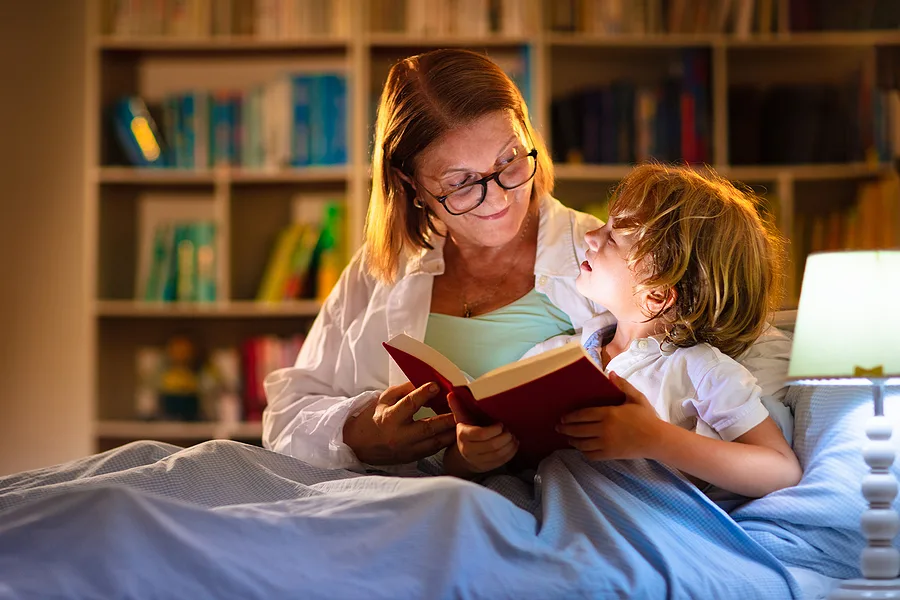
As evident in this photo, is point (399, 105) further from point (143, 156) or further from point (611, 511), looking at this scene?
point (143, 156)

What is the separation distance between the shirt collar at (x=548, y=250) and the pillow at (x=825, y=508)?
1.77ft

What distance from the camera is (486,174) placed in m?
1.69

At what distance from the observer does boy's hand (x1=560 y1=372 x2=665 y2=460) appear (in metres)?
1.24

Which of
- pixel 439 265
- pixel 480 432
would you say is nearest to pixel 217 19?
pixel 439 265

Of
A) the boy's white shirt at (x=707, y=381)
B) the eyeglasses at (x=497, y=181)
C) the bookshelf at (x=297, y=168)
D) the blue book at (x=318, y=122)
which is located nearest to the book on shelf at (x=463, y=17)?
the bookshelf at (x=297, y=168)

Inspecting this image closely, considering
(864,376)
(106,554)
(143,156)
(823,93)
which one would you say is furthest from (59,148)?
(864,376)

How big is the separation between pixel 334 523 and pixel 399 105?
0.90 metres

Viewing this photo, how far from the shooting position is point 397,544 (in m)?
1.10

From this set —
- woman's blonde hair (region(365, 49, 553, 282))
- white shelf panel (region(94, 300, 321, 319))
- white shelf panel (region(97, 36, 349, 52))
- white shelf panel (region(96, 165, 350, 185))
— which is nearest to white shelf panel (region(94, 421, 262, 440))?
white shelf panel (region(94, 300, 321, 319))

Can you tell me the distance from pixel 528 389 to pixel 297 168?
2.28 meters

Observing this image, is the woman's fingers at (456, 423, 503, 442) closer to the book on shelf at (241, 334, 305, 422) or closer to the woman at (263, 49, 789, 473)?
the woman at (263, 49, 789, 473)

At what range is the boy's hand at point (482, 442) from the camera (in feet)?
4.27

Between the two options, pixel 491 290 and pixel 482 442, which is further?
pixel 491 290

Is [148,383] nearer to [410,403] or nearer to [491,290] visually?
[491,290]
